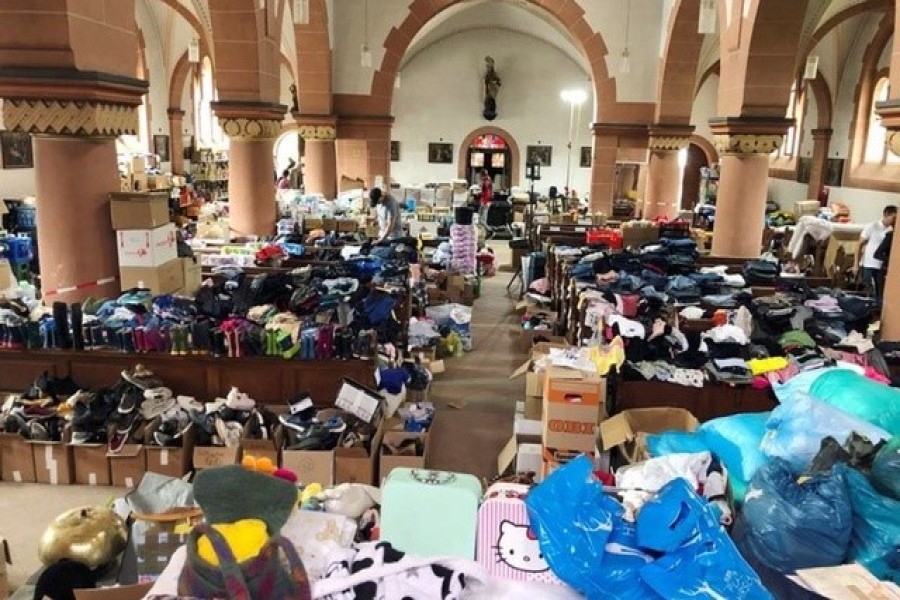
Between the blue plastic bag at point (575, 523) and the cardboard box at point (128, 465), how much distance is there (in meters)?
3.47

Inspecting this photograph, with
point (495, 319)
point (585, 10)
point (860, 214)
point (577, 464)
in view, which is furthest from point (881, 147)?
point (577, 464)

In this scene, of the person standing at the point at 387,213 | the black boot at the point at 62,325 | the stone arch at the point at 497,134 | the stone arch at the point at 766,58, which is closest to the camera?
the black boot at the point at 62,325

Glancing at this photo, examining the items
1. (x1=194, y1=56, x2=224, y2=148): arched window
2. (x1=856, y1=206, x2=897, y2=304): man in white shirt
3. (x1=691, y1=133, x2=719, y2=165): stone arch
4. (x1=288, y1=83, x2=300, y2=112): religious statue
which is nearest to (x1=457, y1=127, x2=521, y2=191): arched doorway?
(x1=288, y1=83, x2=300, y2=112): religious statue

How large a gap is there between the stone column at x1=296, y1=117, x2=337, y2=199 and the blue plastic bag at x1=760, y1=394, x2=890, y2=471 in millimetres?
11766

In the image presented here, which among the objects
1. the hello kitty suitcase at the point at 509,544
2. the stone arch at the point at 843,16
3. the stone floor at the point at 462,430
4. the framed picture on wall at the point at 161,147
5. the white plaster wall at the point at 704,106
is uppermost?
the stone arch at the point at 843,16

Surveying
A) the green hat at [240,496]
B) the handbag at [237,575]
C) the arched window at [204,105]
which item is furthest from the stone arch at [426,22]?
the handbag at [237,575]

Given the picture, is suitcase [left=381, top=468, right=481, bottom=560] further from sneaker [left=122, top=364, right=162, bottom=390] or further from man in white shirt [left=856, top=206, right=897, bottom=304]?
man in white shirt [left=856, top=206, right=897, bottom=304]

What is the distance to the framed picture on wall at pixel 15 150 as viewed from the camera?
14922mm

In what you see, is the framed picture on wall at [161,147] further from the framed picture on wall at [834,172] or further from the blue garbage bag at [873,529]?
the blue garbage bag at [873,529]

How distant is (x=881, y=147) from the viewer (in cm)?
1725

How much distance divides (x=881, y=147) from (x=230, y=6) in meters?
15.6

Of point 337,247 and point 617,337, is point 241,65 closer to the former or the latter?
point 337,247

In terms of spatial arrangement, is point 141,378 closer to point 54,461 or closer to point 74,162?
point 54,461

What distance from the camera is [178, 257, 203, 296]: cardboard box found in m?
6.87
